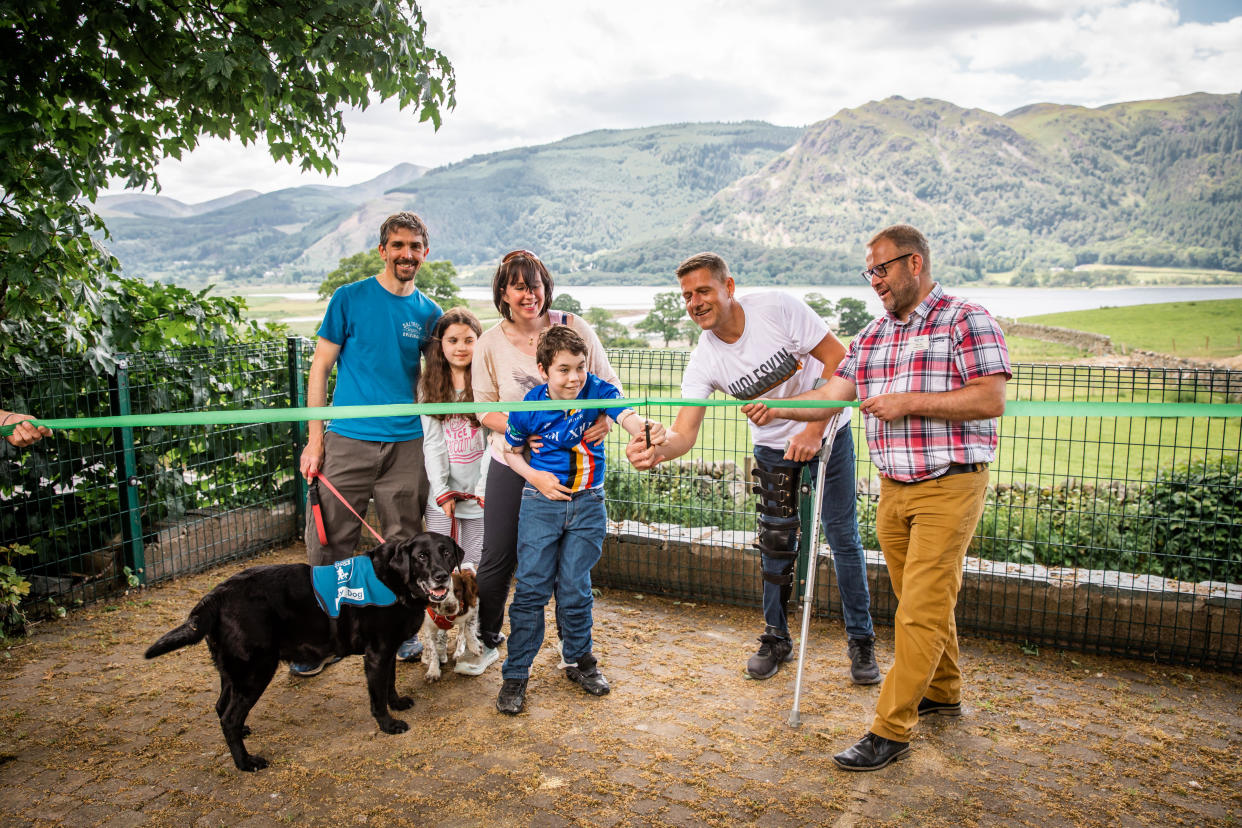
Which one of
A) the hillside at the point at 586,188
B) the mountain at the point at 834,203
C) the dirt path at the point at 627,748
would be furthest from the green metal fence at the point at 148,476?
the hillside at the point at 586,188

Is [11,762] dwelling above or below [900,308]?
below

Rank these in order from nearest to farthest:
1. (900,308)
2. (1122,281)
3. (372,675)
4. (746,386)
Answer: (900,308)
(372,675)
(746,386)
(1122,281)

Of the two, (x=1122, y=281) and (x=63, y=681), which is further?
(x=1122, y=281)

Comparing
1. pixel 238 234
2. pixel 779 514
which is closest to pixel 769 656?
pixel 779 514

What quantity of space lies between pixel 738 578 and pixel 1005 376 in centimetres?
256


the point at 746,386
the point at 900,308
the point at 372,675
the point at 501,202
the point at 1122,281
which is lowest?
the point at 372,675

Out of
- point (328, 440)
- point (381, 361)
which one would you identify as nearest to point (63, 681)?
point (328, 440)

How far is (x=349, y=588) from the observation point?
10.3 feet

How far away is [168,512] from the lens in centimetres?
537

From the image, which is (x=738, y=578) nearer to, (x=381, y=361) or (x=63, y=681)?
(x=381, y=361)

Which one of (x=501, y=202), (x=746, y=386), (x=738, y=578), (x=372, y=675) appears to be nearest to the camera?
(x=372, y=675)

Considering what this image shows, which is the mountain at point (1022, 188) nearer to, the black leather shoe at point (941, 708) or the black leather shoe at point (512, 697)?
the black leather shoe at point (941, 708)

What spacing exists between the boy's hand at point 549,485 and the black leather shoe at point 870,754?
1.58m

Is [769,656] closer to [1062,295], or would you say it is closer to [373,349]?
[373,349]
